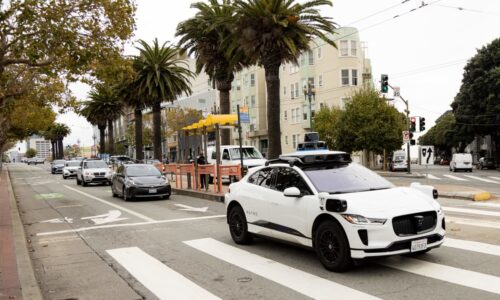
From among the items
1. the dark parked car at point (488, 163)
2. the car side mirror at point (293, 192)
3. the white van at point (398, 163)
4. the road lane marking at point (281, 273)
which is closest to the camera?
the road lane marking at point (281, 273)

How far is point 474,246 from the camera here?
8.06m

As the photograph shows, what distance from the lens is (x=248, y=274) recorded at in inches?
272

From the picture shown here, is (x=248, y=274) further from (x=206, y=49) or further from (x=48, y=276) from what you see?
(x=206, y=49)

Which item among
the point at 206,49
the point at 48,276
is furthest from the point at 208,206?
the point at 206,49

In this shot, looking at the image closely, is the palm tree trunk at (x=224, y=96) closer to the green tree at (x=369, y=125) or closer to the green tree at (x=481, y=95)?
the green tree at (x=369, y=125)

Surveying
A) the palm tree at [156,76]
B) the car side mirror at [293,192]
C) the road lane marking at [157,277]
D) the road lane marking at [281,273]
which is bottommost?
the road lane marking at [157,277]

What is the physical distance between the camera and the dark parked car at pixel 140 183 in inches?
728

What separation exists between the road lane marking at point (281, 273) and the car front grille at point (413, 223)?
1078mm

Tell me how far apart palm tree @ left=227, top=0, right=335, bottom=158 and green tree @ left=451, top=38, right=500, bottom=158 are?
32768 mm

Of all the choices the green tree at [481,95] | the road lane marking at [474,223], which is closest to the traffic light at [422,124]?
the green tree at [481,95]

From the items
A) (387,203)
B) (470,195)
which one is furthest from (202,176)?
(387,203)

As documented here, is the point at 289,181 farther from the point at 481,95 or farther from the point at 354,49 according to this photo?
the point at 481,95

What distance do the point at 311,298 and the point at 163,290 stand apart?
1.95m

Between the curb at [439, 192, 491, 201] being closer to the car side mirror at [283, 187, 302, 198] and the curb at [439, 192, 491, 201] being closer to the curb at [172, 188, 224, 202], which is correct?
the curb at [172, 188, 224, 202]
